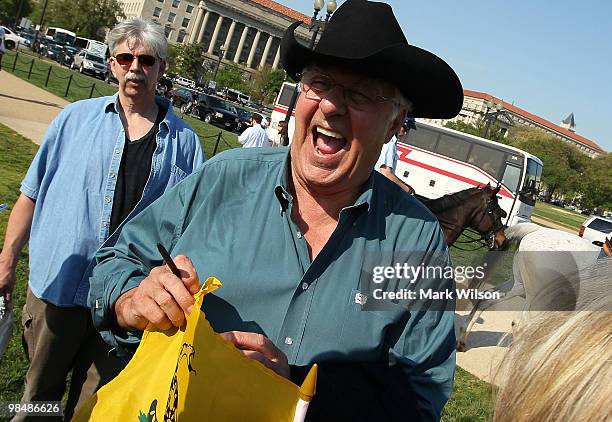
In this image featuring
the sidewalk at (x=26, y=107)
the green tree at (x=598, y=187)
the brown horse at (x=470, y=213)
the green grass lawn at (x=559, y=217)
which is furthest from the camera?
the green tree at (x=598, y=187)

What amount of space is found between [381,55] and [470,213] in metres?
8.05

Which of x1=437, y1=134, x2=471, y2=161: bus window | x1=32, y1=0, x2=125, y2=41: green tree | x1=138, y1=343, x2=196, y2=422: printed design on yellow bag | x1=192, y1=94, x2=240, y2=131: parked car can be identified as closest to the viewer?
x1=138, y1=343, x2=196, y2=422: printed design on yellow bag

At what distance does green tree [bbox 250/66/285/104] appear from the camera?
81.4 m

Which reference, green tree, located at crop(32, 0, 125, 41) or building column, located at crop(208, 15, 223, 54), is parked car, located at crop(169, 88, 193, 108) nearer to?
green tree, located at crop(32, 0, 125, 41)

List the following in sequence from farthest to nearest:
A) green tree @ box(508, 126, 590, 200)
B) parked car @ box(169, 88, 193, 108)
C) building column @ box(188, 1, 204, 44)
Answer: building column @ box(188, 1, 204, 44) → green tree @ box(508, 126, 590, 200) → parked car @ box(169, 88, 193, 108)

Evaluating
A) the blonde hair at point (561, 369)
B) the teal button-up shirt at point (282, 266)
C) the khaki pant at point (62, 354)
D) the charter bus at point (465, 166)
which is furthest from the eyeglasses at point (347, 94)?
the charter bus at point (465, 166)

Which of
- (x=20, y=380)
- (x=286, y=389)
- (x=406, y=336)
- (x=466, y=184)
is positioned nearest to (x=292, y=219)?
(x=406, y=336)

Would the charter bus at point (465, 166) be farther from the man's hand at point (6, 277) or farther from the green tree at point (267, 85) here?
the green tree at point (267, 85)

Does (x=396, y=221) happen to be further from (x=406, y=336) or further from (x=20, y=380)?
(x=20, y=380)

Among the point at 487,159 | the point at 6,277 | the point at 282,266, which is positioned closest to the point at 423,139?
the point at 487,159

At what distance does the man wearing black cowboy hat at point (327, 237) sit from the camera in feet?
6.14

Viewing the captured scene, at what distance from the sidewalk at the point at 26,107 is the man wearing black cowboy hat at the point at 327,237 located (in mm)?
11742

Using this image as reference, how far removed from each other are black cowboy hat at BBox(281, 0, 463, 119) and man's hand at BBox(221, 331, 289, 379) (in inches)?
39.4

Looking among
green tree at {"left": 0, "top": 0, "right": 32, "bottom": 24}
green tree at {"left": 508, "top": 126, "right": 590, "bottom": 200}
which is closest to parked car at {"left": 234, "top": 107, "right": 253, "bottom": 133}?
green tree at {"left": 0, "top": 0, "right": 32, "bottom": 24}
